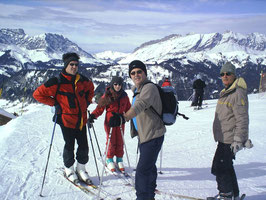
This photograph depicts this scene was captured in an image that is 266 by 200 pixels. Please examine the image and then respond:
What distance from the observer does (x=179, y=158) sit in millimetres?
6930

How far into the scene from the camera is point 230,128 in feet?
12.6

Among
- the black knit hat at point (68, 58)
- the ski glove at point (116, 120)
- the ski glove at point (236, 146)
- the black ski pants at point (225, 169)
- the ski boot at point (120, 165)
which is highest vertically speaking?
the black knit hat at point (68, 58)

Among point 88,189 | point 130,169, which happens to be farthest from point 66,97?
point 130,169

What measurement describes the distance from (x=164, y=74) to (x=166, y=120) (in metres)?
192

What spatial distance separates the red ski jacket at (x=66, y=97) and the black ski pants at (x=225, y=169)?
8.93ft

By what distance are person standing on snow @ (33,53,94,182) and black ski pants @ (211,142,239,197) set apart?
264 cm

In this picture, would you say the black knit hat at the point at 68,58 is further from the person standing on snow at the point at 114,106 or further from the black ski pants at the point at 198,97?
the black ski pants at the point at 198,97

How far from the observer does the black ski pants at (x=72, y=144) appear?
4734 millimetres

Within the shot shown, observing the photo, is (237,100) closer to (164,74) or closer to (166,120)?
(166,120)

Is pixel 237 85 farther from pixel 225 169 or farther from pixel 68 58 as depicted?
Answer: pixel 68 58

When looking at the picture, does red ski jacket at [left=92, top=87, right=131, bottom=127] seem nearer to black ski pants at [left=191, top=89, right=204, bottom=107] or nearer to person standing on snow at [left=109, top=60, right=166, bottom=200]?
person standing on snow at [left=109, top=60, right=166, bottom=200]

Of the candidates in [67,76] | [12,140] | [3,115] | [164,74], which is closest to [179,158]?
[67,76]

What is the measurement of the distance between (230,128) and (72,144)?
308cm

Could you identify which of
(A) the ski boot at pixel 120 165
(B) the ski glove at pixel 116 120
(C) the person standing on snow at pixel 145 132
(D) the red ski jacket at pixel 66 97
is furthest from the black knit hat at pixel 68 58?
(A) the ski boot at pixel 120 165
